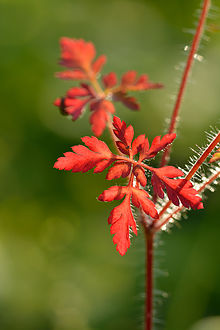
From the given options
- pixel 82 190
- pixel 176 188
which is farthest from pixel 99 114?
pixel 82 190

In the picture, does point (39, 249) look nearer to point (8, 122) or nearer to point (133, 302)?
point (133, 302)

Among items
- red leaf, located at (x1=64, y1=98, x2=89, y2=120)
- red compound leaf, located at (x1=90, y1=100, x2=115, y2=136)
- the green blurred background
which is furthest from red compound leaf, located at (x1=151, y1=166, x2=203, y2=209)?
the green blurred background

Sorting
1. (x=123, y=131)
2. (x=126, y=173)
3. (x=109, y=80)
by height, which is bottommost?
(x=126, y=173)

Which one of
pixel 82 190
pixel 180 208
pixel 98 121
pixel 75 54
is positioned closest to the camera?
pixel 180 208

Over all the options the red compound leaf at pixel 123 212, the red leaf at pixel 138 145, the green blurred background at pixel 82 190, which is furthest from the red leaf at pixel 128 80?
the green blurred background at pixel 82 190

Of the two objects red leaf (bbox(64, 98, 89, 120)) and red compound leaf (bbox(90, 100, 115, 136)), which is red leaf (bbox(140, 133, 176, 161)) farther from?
red leaf (bbox(64, 98, 89, 120))

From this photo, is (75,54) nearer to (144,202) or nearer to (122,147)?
(122,147)
